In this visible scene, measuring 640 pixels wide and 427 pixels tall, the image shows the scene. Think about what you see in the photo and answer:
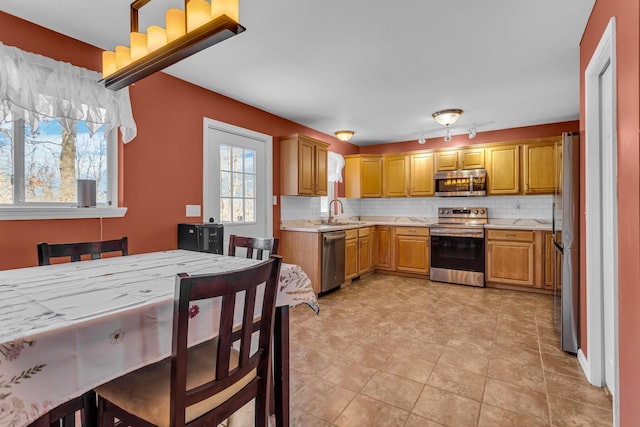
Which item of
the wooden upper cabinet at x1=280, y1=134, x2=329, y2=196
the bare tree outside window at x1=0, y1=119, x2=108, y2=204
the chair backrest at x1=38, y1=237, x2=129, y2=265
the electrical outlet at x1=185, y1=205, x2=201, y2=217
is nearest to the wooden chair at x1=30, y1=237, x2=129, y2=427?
the chair backrest at x1=38, y1=237, x2=129, y2=265

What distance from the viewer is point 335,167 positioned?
5.55 metres

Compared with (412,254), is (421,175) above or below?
above

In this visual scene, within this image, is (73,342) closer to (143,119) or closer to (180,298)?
(180,298)

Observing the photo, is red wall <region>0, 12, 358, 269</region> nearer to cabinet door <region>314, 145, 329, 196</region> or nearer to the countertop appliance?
the countertop appliance

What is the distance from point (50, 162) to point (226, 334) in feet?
7.27

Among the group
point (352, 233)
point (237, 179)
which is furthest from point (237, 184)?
point (352, 233)

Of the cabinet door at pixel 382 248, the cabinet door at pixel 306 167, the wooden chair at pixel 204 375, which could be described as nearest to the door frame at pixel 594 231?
the wooden chair at pixel 204 375

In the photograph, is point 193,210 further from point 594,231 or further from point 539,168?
point 539,168

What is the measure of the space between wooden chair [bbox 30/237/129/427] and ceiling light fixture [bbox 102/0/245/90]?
3.07 ft

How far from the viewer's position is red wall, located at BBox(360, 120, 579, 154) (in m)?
4.66

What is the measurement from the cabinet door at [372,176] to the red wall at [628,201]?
4149mm

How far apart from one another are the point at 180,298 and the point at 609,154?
254cm

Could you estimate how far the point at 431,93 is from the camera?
11.6 ft

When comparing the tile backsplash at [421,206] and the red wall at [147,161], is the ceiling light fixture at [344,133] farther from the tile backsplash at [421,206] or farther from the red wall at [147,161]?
the red wall at [147,161]
